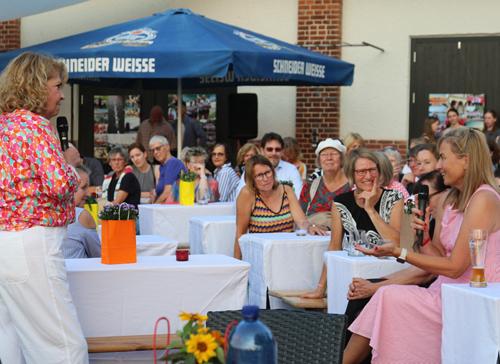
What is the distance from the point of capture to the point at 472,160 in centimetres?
340

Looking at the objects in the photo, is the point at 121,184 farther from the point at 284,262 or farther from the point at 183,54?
the point at 284,262

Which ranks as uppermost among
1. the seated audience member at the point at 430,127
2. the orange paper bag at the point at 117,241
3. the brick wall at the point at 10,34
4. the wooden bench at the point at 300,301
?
the brick wall at the point at 10,34

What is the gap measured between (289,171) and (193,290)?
3.98m

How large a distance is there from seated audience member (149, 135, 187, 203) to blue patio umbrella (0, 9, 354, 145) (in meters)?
0.98

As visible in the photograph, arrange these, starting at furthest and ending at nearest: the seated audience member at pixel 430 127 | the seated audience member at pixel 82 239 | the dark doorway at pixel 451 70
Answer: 1. the dark doorway at pixel 451 70
2. the seated audience member at pixel 430 127
3. the seated audience member at pixel 82 239

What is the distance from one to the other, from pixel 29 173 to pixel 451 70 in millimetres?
9138

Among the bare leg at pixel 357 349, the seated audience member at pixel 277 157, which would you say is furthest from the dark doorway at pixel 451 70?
the bare leg at pixel 357 349

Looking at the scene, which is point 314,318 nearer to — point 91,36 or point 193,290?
point 193,290

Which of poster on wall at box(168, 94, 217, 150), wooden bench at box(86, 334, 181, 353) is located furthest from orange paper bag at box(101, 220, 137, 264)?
poster on wall at box(168, 94, 217, 150)

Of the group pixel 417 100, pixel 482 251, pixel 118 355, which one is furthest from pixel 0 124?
pixel 417 100

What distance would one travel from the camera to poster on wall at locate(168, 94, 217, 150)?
11.8 metres

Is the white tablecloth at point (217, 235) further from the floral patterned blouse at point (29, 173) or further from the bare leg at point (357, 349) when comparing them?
the floral patterned blouse at point (29, 173)

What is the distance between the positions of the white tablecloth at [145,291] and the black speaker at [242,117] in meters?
7.04

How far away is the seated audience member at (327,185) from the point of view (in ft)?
19.4
